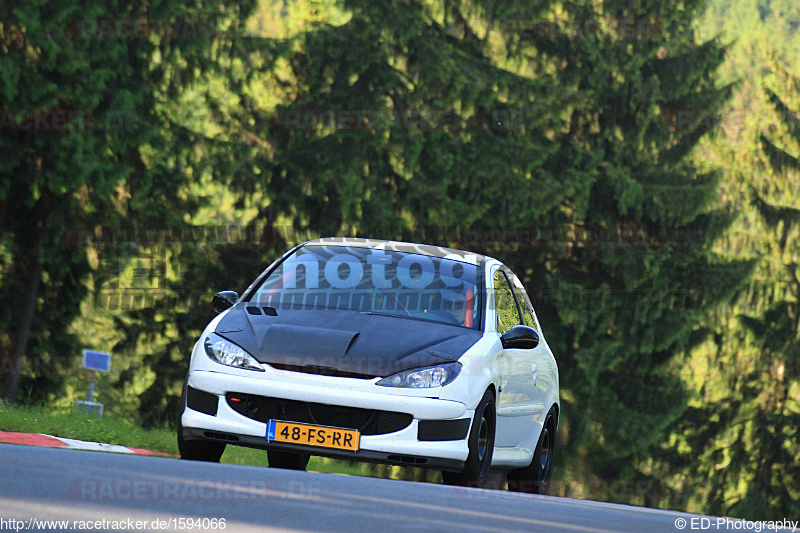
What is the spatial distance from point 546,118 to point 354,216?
552 centimetres

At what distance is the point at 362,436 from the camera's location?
776 cm

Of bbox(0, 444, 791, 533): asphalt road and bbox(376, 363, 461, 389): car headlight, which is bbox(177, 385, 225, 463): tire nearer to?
bbox(0, 444, 791, 533): asphalt road

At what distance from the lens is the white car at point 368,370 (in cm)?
779

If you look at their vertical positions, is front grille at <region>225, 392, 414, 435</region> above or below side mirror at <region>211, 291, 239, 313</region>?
below

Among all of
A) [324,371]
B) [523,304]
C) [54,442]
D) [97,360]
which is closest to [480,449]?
[324,371]

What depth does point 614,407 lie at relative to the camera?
101ft

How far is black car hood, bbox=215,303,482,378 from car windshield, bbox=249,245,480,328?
1.01 ft

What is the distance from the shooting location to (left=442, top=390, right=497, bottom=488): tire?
805 cm

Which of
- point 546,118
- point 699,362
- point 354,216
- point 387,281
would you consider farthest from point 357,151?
point 387,281

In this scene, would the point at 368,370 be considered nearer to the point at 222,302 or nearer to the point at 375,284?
the point at 375,284

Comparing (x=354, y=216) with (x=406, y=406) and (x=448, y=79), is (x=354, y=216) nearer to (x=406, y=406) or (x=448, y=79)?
(x=448, y=79)

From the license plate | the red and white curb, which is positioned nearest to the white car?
the license plate

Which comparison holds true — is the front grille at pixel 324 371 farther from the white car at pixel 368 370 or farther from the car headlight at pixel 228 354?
the car headlight at pixel 228 354

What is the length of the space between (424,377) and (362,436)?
0.56 metres
